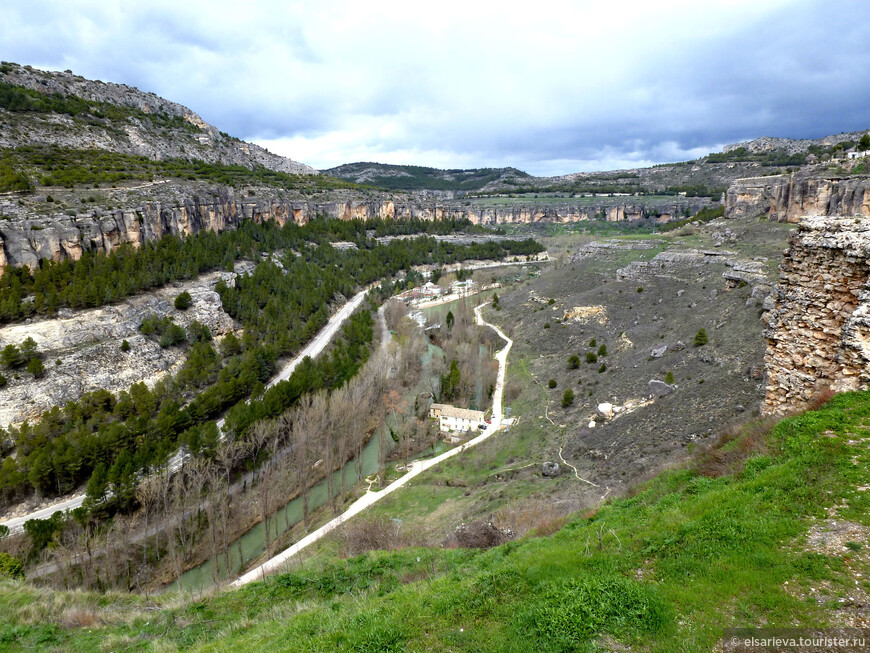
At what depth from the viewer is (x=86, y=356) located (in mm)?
28984

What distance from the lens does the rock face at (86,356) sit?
25297mm

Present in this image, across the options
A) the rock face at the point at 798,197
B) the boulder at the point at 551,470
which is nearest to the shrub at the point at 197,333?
the boulder at the point at 551,470

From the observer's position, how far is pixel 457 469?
2797cm

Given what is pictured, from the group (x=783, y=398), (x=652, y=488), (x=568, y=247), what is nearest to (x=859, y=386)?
(x=783, y=398)

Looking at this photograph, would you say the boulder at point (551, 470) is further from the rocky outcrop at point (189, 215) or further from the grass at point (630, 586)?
the rocky outcrop at point (189, 215)

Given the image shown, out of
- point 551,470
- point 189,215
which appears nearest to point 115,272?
point 189,215

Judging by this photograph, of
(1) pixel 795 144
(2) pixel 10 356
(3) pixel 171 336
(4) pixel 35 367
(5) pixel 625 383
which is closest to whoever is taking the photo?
(2) pixel 10 356

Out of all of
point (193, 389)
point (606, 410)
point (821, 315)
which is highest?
point (821, 315)

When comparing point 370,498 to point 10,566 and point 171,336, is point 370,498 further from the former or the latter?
point 171,336

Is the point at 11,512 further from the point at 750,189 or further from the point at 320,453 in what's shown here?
the point at 750,189

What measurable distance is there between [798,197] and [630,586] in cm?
5028

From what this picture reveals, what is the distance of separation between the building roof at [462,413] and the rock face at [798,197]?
25.3 m

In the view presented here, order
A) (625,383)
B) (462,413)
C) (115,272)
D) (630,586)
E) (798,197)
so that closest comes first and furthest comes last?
1. (630,586)
2. (625,383)
3. (462,413)
4. (115,272)
5. (798,197)

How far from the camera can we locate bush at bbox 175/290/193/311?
39094 millimetres
